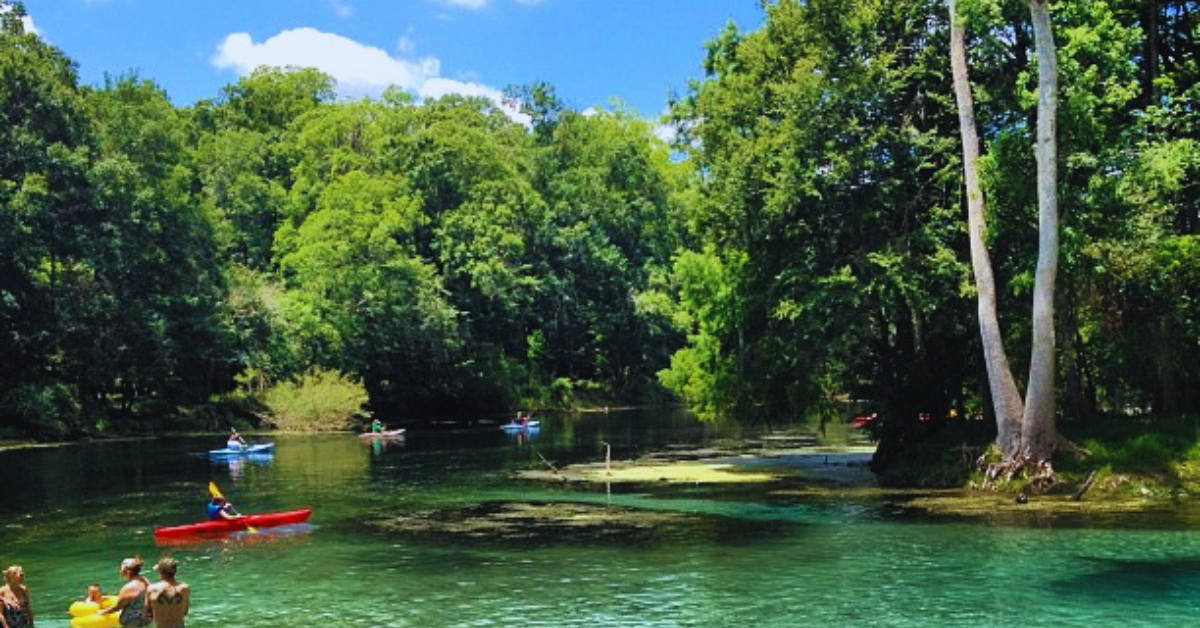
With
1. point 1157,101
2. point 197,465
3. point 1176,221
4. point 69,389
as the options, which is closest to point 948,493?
point 1176,221

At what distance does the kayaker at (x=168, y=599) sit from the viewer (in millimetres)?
13445

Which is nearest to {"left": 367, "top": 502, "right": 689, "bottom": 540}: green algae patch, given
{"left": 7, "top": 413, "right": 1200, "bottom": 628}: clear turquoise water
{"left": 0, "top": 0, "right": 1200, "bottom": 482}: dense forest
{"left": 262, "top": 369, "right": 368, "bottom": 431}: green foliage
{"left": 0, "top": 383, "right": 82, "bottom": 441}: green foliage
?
{"left": 7, "top": 413, "right": 1200, "bottom": 628}: clear turquoise water

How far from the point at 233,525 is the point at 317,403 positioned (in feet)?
158

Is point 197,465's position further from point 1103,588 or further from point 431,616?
point 1103,588

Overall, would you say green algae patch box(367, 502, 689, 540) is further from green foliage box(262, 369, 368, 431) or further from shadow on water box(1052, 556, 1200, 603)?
green foliage box(262, 369, 368, 431)

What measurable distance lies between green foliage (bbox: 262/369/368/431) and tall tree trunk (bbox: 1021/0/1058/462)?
52804mm

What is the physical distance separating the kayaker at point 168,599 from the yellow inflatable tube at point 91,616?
3.91 metres

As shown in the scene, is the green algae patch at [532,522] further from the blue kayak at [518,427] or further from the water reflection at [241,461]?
the blue kayak at [518,427]

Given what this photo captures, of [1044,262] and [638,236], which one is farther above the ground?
[638,236]

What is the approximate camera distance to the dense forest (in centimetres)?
3006

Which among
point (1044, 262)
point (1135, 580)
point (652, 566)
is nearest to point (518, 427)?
point (1044, 262)

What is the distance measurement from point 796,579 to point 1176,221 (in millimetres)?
18127

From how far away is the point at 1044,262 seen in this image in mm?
28484

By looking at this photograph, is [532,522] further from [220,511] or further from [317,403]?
[317,403]
